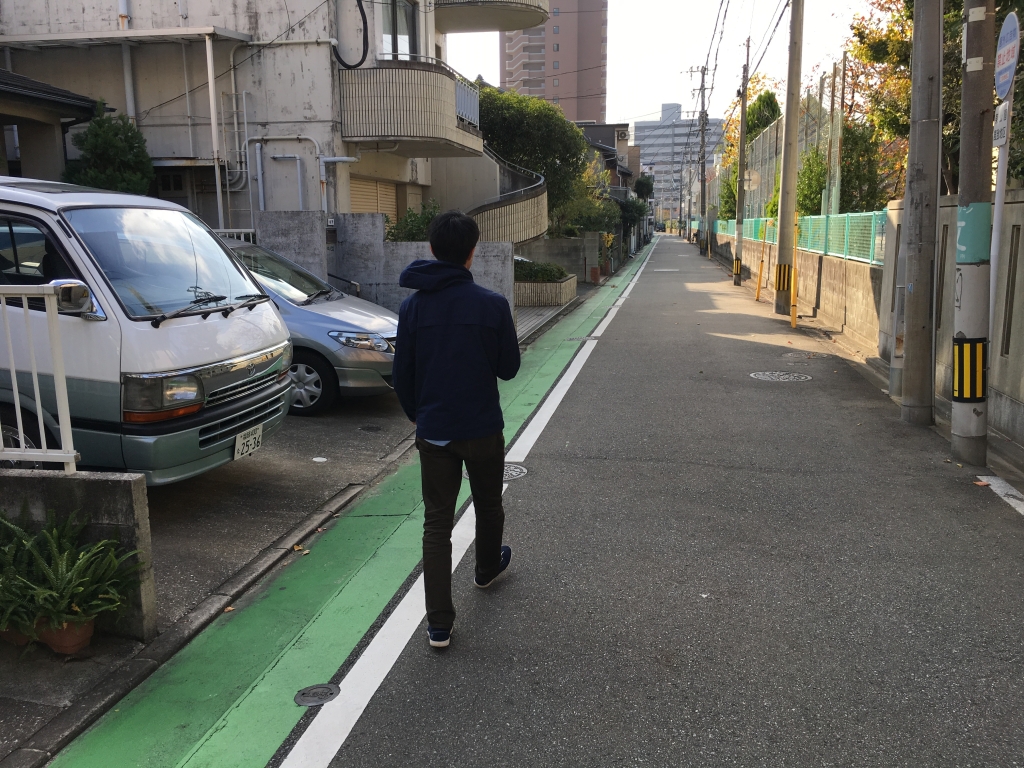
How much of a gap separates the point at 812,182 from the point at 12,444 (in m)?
20.9

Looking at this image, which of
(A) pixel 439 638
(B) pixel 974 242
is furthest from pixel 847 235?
(A) pixel 439 638

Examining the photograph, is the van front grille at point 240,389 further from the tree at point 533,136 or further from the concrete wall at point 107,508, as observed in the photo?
the tree at point 533,136

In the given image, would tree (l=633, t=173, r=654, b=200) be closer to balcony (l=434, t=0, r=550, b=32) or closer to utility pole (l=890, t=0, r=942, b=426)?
balcony (l=434, t=0, r=550, b=32)

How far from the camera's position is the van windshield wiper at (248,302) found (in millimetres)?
5621

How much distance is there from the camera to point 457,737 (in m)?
3.13

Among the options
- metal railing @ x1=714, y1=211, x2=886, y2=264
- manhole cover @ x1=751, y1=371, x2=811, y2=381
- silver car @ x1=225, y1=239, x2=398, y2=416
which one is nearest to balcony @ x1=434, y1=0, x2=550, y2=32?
metal railing @ x1=714, y1=211, x2=886, y2=264

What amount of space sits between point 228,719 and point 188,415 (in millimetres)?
2272

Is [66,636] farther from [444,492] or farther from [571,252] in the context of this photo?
[571,252]

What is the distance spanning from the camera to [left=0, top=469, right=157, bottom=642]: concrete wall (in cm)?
376

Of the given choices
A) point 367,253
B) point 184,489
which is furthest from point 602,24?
point 184,489

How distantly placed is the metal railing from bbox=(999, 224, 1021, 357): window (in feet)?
16.3

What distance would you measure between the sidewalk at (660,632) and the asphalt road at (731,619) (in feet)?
0.05

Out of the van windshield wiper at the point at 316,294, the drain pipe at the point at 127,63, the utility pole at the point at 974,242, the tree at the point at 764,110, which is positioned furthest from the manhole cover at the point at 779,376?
the tree at the point at 764,110

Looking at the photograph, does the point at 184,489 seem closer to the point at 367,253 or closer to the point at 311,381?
the point at 311,381
